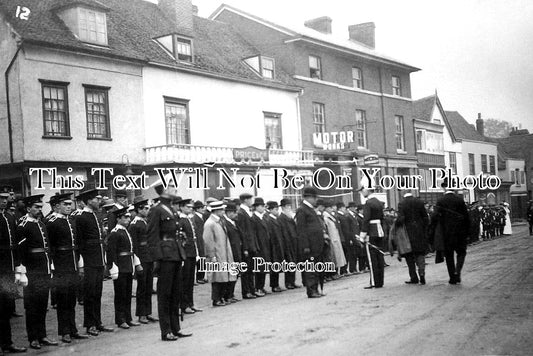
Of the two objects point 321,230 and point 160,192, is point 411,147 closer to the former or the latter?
point 321,230

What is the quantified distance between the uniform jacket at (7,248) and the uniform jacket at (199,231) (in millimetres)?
5925

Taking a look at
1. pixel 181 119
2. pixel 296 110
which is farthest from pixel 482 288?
pixel 296 110

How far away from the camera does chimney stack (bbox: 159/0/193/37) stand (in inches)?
1146

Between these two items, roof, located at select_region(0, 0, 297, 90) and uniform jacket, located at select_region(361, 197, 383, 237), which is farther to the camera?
roof, located at select_region(0, 0, 297, 90)

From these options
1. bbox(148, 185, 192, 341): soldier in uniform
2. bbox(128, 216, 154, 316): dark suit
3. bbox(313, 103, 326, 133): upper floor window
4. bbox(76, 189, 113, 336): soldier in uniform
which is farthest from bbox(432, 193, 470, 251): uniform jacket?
bbox(313, 103, 326, 133): upper floor window

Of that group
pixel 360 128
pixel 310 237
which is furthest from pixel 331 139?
pixel 310 237

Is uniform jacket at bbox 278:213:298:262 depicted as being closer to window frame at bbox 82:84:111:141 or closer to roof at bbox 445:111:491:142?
window frame at bbox 82:84:111:141

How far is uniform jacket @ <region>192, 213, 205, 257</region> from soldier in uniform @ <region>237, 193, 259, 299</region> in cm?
168

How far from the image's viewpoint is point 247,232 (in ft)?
42.9

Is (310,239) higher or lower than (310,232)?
lower

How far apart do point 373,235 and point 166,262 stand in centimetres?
578

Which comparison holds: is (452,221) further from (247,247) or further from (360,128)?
(360,128)

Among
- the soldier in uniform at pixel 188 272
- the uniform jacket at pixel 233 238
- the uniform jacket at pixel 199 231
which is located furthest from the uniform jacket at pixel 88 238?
the uniform jacket at pixel 199 231

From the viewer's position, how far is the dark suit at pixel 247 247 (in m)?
12.8
